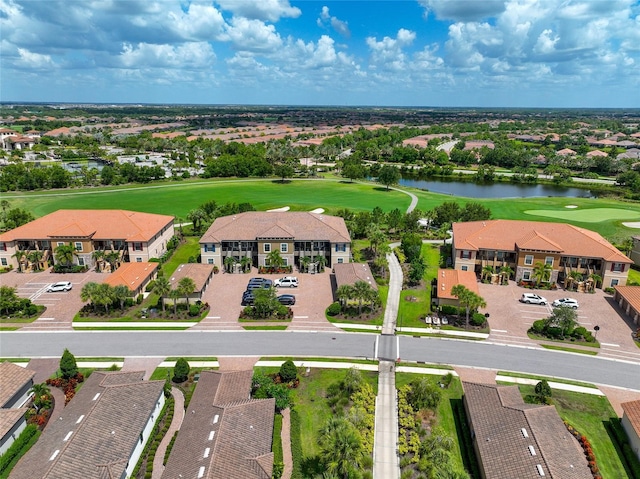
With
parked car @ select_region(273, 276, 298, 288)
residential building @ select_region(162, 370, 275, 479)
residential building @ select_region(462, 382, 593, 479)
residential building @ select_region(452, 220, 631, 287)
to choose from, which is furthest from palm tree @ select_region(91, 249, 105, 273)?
residential building @ select_region(462, 382, 593, 479)

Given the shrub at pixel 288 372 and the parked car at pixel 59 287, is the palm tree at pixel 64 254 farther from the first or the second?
the shrub at pixel 288 372

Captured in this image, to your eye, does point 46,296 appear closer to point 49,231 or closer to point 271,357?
point 49,231

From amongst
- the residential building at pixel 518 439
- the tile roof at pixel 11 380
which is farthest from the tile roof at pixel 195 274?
the residential building at pixel 518 439

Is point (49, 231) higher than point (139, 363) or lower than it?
higher

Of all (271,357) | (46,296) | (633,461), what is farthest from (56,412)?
(633,461)

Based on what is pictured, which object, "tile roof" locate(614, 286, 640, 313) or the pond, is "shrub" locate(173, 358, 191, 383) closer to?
"tile roof" locate(614, 286, 640, 313)
